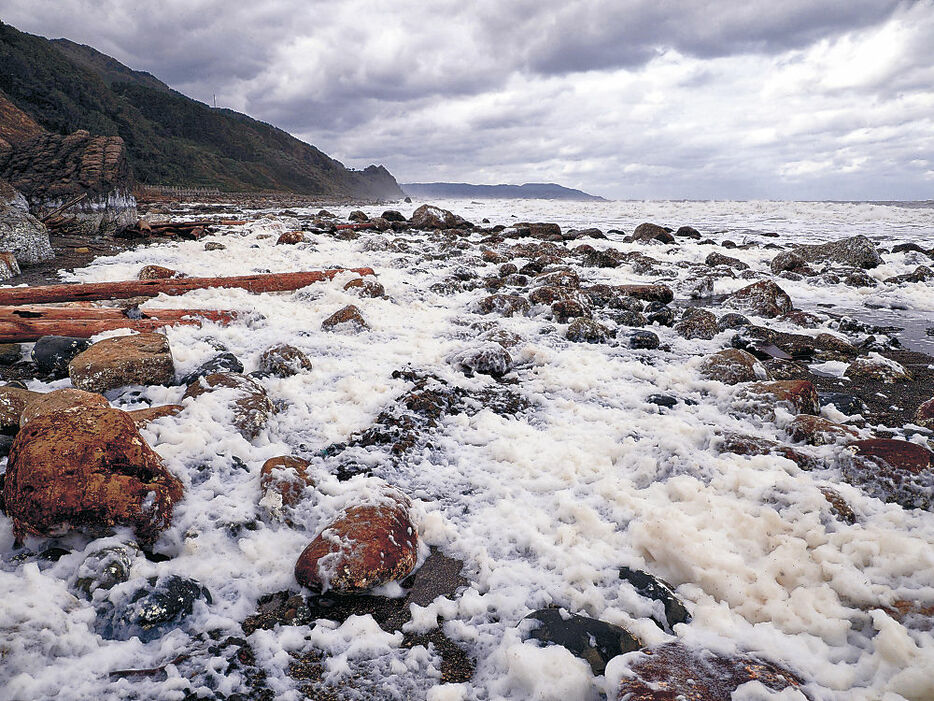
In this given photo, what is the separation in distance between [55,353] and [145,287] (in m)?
1.95

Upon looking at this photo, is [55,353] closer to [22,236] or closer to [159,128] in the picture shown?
[22,236]

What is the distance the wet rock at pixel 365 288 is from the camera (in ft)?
20.0

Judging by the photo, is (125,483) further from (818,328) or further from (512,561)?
(818,328)

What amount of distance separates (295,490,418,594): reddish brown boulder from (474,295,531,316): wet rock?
3.95 meters

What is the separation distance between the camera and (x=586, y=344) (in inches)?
187

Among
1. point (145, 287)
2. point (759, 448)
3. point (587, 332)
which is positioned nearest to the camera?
point (759, 448)

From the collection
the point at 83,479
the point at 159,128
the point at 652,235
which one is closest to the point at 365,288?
the point at 83,479

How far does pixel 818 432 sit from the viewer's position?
277 centimetres

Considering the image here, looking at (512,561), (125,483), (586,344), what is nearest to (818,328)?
(586,344)

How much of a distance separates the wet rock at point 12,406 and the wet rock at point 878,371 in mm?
5601

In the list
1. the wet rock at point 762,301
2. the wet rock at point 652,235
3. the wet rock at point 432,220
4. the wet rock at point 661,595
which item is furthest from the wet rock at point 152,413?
the wet rock at point 432,220

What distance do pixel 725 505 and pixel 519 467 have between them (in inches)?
39.6

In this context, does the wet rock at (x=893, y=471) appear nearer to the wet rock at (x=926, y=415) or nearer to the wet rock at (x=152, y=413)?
the wet rock at (x=926, y=415)

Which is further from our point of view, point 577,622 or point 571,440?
point 571,440
